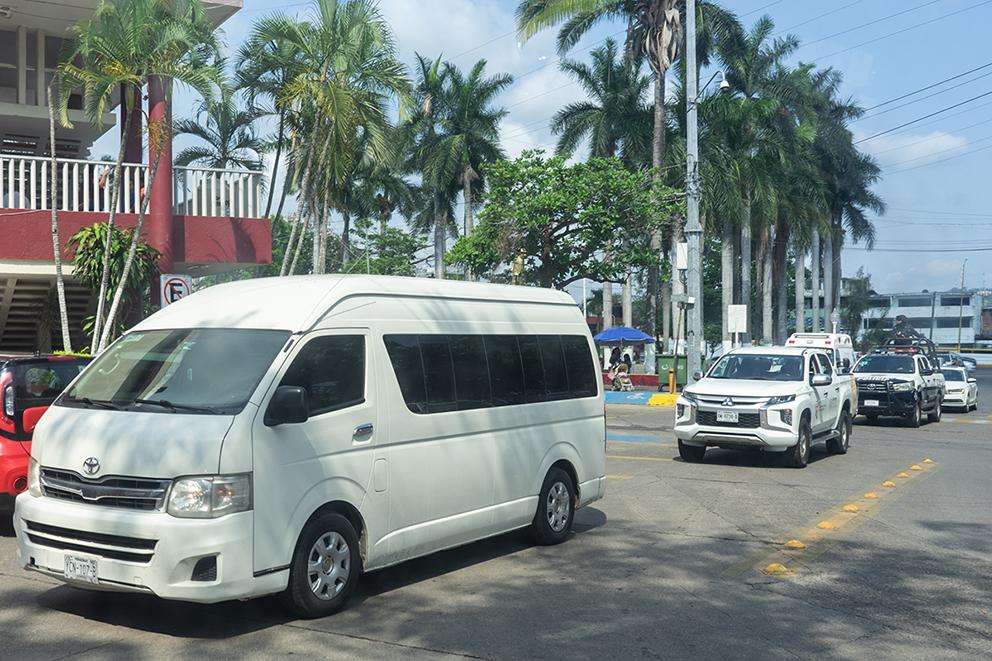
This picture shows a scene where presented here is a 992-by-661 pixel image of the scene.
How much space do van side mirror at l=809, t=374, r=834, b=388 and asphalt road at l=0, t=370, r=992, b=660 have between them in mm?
3633

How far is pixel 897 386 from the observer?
78.7 ft

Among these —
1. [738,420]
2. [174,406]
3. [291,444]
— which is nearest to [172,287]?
[738,420]

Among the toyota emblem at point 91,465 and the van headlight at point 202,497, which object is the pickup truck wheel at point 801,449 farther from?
the toyota emblem at point 91,465

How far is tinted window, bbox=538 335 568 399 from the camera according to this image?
9617 mm

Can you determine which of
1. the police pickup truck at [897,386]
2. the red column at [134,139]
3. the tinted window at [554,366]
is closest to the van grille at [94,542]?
the tinted window at [554,366]

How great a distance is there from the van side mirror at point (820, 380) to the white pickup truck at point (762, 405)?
2 centimetres

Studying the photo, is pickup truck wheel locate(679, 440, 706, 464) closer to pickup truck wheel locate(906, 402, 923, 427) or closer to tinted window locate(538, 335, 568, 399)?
tinted window locate(538, 335, 568, 399)

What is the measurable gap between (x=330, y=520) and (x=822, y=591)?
3.77 meters

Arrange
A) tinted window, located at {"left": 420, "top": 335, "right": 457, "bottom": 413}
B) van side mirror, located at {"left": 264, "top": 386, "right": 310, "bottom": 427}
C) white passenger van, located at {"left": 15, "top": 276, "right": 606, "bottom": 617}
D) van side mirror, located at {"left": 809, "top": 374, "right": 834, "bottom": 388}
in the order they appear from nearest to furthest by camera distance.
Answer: white passenger van, located at {"left": 15, "top": 276, "right": 606, "bottom": 617} < van side mirror, located at {"left": 264, "top": 386, "right": 310, "bottom": 427} < tinted window, located at {"left": 420, "top": 335, "right": 457, "bottom": 413} < van side mirror, located at {"left": 809, "top": 374, "right": 834, "bottom": 388}

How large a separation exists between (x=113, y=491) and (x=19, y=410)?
363 centimetres

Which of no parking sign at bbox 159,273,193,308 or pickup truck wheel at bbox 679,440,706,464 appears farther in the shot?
no parking sign at bbox 159,273,193,308

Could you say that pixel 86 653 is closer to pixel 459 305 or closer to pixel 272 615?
pixel 272 615

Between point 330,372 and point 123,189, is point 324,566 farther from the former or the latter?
point 123,189

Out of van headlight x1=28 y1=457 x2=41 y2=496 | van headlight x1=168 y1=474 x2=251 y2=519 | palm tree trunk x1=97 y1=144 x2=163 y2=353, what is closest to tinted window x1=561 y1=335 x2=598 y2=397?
van headlight x1=168 y1=474 x2=251 y2=519
